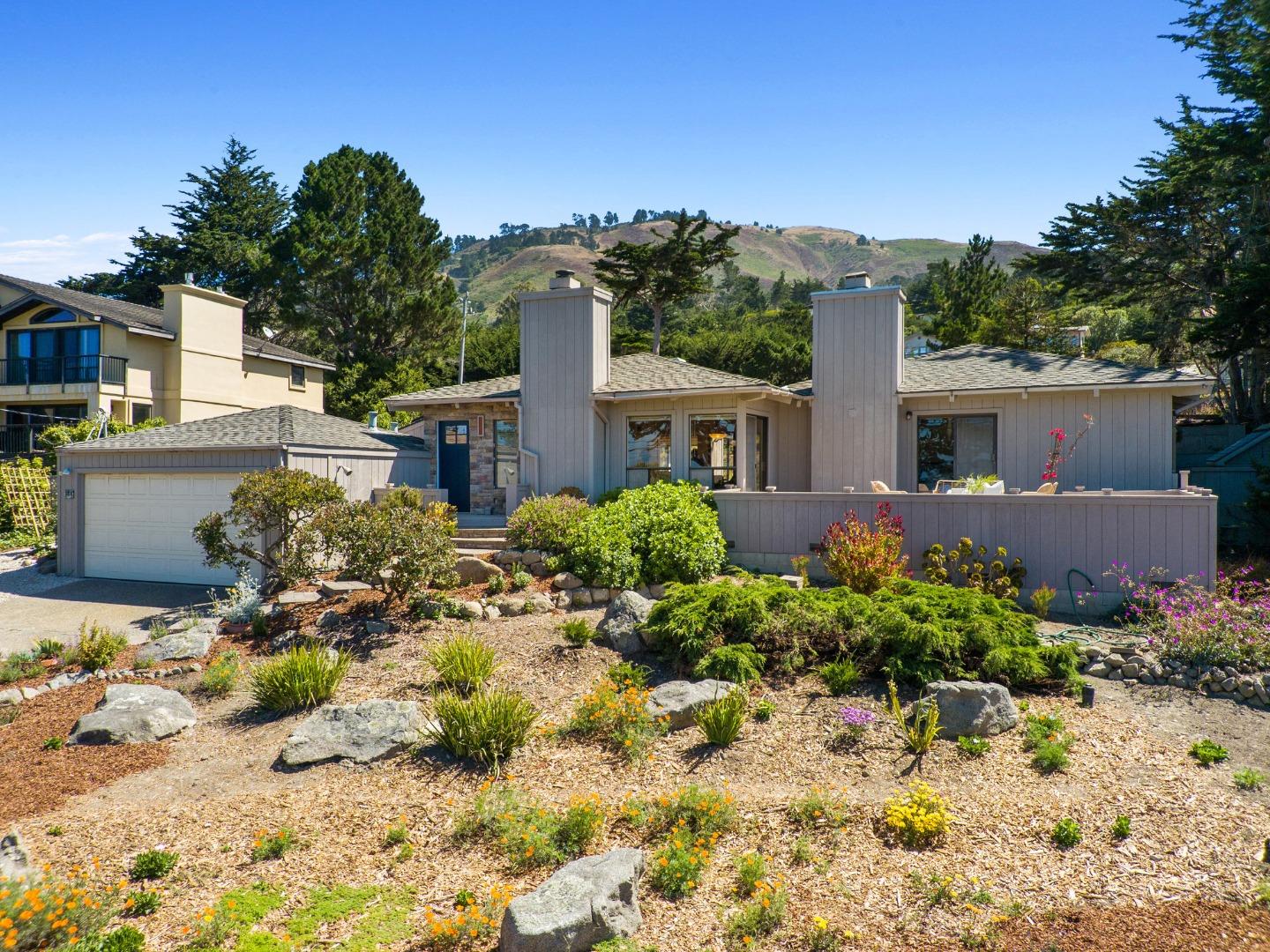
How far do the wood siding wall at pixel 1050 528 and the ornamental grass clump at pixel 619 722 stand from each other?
5.72 metres

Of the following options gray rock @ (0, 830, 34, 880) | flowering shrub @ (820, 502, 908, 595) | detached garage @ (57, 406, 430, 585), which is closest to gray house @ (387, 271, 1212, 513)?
detached garage @ (57, 406, 430, 585)

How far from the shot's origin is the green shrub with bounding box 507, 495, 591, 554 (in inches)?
454

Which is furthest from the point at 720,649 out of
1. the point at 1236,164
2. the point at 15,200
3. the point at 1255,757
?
the point at 1236,164

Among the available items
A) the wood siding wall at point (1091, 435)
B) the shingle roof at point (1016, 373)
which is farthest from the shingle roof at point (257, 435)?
the shingle roof at point (1016, 373)

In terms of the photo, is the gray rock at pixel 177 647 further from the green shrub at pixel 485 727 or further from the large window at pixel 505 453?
the large window at pixel 505 453

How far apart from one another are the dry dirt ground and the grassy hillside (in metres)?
98.0

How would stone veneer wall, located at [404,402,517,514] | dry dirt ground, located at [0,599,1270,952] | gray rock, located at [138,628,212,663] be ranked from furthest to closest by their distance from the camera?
stone veneer wall, located at [404,402,517,514], gray rock, located at [138,628,212,663], dry dirt ground, located at [0,599,1270,952]

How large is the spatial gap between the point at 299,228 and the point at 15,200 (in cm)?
1961

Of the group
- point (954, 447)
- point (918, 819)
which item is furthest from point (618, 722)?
point (954, 447)

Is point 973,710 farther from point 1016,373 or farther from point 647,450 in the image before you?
point 1016,373

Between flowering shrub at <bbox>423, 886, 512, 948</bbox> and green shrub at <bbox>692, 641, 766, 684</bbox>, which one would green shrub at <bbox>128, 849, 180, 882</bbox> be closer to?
flowering shrub at <bbox>423, 886, 512, 948</bbox>

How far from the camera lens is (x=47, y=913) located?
4.02 metres

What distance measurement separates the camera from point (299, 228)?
106 feet

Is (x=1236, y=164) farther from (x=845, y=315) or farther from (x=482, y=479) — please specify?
(x=482, y=479)
